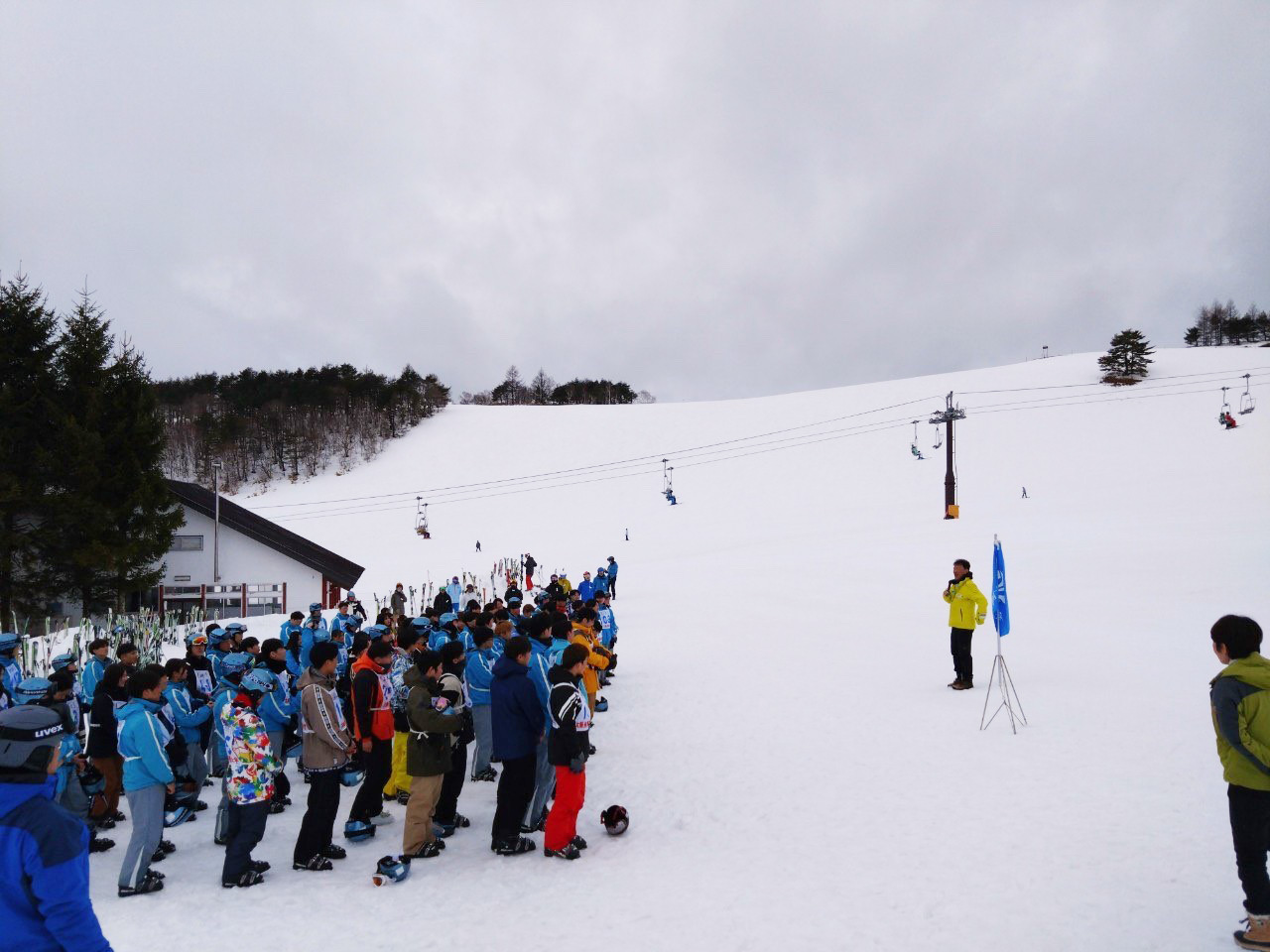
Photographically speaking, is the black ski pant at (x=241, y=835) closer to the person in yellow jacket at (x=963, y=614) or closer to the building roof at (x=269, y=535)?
the person in yellow jacket at (x=963, y=614)

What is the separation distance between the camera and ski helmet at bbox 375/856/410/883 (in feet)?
19.4

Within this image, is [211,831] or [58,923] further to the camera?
[211,831]

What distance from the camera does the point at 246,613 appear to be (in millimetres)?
25797

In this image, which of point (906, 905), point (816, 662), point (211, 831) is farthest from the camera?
point (816, 662)

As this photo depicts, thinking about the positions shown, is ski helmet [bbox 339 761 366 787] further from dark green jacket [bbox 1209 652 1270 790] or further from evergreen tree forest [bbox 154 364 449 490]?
evergreen tree forest [bbox 154 364 449 490]

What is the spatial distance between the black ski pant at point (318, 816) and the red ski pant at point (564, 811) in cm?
181

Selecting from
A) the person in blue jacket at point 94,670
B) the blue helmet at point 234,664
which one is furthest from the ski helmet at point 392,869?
the person in blue jacket at point 94,670

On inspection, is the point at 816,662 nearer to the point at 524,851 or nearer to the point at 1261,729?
the point at 524,851

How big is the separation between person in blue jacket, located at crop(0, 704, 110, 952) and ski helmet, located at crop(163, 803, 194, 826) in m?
5.87

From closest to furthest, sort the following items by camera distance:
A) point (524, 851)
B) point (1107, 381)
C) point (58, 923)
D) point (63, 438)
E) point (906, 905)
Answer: point (58, 923)
point (906, 905)
point (524, 851)
point (63, 438)
point (1107, 381)

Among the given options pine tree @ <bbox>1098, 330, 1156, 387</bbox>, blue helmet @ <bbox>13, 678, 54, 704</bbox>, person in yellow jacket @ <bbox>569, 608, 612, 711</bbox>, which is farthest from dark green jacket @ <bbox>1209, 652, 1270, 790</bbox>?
pine tree @ <bbox>1098, 330, 1156, 387</bbox>

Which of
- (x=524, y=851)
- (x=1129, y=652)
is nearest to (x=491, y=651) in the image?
(x=524, y=851)

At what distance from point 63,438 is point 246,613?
27.3ft

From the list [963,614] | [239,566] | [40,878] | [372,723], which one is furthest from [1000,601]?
[239,566]
